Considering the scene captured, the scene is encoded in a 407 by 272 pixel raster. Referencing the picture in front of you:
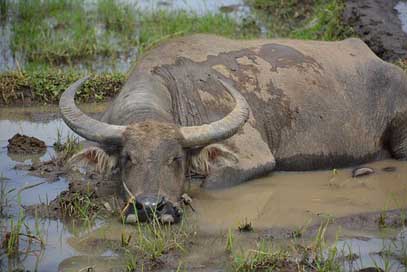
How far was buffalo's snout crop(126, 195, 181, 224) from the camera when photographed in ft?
16.1

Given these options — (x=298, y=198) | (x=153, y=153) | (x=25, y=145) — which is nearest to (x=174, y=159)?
(x=153, y=153)

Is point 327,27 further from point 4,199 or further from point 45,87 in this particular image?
point 4,199

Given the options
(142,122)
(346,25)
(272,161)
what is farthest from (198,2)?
(142,122)

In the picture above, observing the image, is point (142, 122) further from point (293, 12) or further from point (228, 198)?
point (293, 12)

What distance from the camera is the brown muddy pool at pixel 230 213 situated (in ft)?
14.8

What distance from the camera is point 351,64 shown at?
6.87 metres

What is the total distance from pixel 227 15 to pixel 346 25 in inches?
58.4

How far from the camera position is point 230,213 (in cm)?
538

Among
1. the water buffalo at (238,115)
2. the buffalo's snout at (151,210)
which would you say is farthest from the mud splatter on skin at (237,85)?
the buffalo's snout at (151,210)

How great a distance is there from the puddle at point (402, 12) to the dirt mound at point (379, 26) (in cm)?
4

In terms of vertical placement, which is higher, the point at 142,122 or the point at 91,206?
the point at 142,122

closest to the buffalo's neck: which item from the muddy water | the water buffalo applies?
the water buffalo

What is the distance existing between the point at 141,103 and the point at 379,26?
4087 millimetres

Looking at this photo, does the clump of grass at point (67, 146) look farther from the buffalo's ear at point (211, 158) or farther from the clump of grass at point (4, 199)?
the buffalo's ear at point (211, 158)
